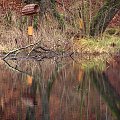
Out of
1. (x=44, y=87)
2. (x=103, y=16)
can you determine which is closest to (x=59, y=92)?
(x=44, y=87)

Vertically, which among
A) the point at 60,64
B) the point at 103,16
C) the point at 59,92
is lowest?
the point at 60,64

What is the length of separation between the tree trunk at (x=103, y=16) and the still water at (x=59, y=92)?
5.91m

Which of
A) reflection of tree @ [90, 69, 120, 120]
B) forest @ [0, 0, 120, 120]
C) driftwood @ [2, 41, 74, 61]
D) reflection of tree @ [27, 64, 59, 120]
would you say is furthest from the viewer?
driftwood @ [2, 41, 74, 61]

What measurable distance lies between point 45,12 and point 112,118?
1445cm

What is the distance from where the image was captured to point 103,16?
2219 centimetres

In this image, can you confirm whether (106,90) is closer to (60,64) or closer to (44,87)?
(44,87)

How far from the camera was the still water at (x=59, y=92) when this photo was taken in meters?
7.89

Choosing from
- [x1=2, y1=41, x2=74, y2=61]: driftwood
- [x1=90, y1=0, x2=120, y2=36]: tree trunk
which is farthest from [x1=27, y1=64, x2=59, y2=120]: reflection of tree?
[x1=90, y1=0, x2=120, y2=36]: tree trunk

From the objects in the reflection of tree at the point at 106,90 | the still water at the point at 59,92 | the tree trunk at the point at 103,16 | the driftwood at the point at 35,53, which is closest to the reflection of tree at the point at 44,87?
the still water at the point at 59,92

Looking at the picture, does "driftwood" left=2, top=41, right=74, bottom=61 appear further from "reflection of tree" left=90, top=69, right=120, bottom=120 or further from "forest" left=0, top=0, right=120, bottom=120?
"reflection of tree" left=90, top=69, right=120, bottom=120

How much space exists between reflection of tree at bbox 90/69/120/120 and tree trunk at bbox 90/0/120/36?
793 cm

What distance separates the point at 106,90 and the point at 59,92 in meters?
1.17

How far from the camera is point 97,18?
22.0 m

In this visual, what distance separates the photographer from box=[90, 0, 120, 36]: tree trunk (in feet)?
71.3
